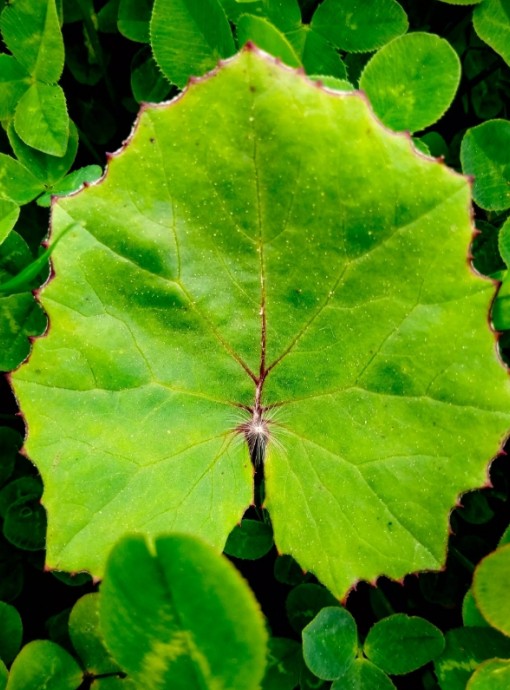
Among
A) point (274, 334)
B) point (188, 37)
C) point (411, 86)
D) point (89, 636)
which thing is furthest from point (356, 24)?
point (89, 636)

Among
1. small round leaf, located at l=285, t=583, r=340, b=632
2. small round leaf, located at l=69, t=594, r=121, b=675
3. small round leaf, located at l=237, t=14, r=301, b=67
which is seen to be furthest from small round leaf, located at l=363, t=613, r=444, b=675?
small round leaf, located at l=237, t=14, r=301, b=67

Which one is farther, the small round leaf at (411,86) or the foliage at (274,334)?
the small round leaf at (411,86)

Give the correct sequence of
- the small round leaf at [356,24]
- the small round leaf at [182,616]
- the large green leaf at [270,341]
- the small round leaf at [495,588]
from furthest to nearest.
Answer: the small round leaf at [356,24], the small round leaf at [495,588], the large green leaf at [270,341], the small round leaf at [182,616]

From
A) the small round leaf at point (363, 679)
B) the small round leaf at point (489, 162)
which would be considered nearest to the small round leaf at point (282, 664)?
the small round leaf at point (363, 679)

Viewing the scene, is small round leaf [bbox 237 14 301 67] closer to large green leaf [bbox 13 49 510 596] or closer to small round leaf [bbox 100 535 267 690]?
large green leaf [bbox 13 49 510 596]

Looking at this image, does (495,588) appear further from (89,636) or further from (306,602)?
(89,636)

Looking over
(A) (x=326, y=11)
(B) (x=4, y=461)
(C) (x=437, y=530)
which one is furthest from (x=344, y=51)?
(B) (x=4, y=461)

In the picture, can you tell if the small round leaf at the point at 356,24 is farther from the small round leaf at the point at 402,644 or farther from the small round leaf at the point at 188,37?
the small round leaf at the point at 402,644
